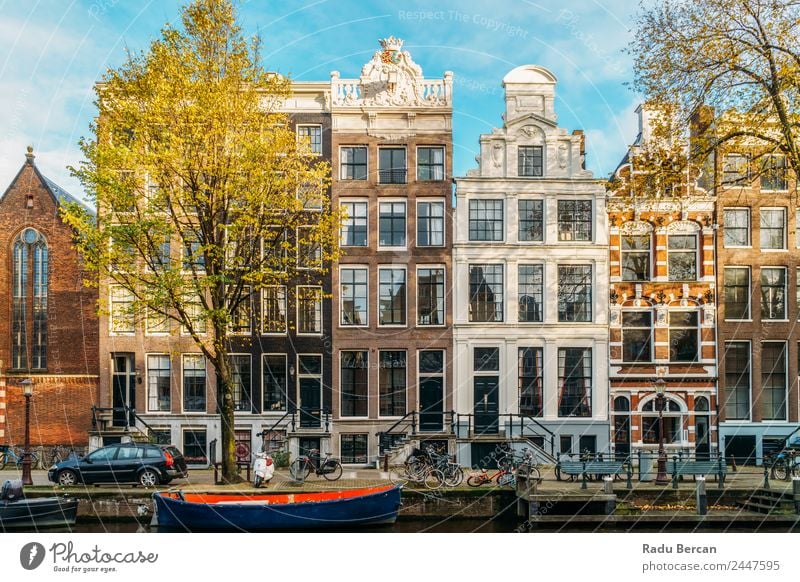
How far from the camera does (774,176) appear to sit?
1739 centimetres

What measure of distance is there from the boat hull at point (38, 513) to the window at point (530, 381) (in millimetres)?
9953

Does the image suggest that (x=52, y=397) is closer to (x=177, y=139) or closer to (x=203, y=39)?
(x=177, y=139)

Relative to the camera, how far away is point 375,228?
18625mm

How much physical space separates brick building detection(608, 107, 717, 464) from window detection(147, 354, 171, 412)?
1094 cm

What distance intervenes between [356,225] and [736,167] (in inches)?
336

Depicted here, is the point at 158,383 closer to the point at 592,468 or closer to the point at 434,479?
the point at 434,479

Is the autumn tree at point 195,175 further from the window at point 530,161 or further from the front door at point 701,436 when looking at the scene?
the front door at point 701,436

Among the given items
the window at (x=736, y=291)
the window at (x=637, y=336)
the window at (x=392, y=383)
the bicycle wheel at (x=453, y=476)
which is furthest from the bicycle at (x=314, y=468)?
the window at (x=736, y=291)

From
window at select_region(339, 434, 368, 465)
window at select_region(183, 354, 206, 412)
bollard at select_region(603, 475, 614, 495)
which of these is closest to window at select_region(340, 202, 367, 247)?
window at select_region(339, 434, 368, 465)

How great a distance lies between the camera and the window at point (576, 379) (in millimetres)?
18234

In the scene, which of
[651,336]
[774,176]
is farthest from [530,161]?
[774,176]

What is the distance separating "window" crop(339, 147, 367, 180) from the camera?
61.0ft
